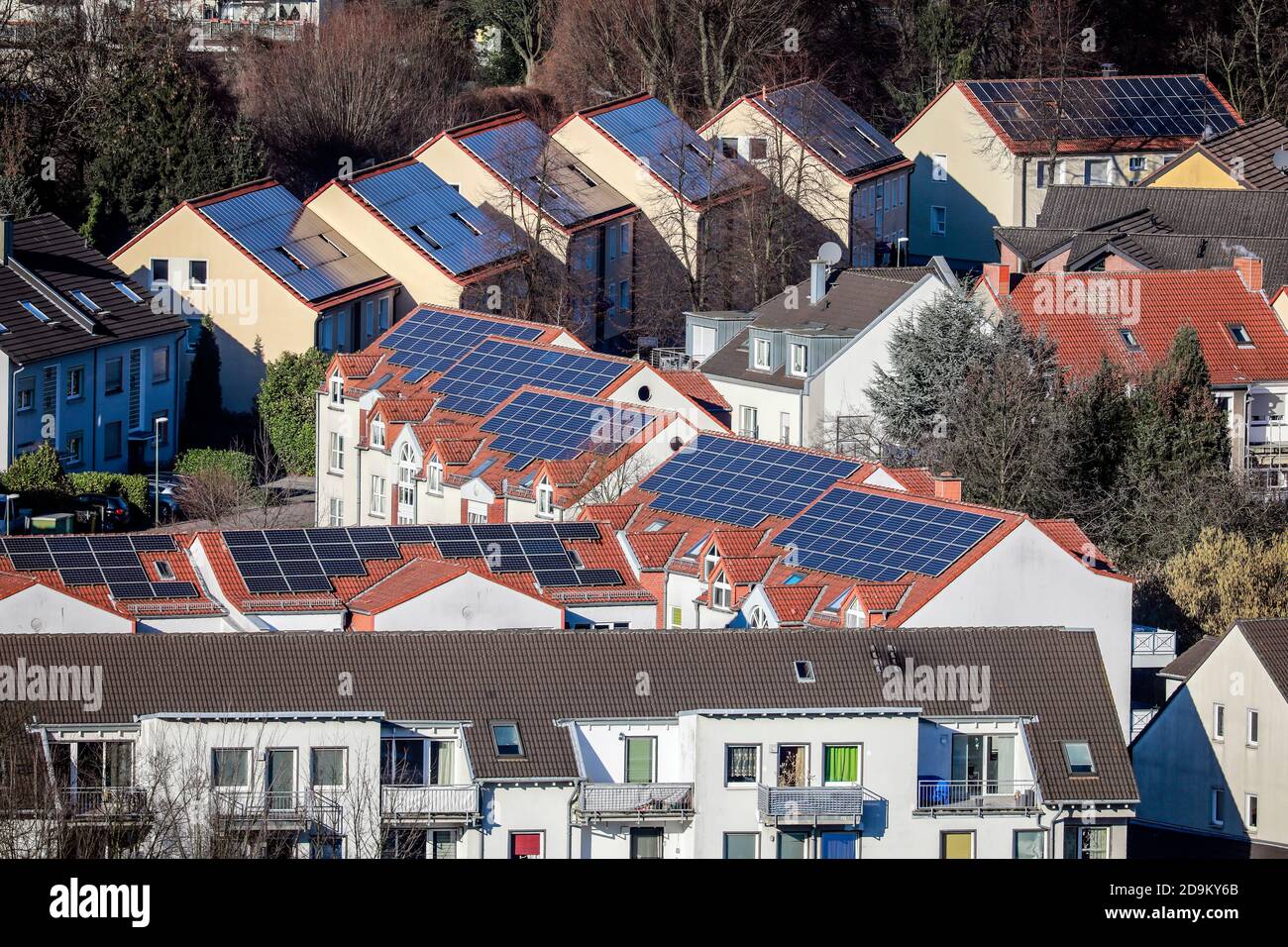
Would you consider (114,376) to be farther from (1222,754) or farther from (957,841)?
(957,841)

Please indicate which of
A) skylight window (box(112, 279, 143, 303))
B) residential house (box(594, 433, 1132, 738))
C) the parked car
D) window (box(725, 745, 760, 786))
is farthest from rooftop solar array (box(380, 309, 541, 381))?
window (box(725, 745, 760, 786))

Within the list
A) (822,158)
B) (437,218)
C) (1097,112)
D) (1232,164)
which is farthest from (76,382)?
(1097,112)

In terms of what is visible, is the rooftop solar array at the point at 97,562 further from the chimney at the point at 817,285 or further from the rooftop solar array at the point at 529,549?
the chimney at the point at 817,285

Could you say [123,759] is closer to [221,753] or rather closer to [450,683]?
[221,753]

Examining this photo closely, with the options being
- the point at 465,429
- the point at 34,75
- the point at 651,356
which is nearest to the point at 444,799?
the point at 465,429

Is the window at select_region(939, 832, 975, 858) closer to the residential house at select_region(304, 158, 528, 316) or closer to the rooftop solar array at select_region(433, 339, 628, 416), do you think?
the rooftop solar array at select_region(433, 339, 628, 416)
